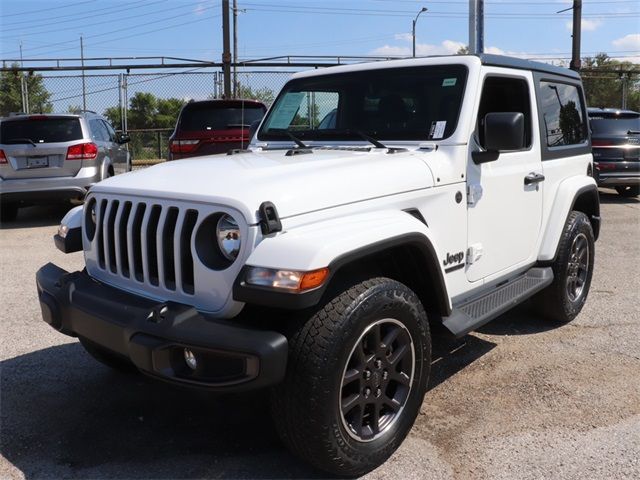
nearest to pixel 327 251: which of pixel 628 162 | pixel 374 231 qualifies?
pixel 374 231

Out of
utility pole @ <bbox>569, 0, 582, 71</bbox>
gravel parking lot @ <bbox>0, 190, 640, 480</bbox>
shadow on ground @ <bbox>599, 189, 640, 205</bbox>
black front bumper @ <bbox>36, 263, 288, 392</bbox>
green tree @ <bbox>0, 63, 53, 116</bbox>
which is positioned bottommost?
gravel parking lot @ <bbox>0, 190, 640, 480</bbox>

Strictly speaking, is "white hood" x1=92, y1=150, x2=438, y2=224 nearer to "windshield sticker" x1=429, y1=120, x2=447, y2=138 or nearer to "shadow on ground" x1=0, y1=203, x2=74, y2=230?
"windshield sticker" x1=429, y1=120, x2=447, y2=138

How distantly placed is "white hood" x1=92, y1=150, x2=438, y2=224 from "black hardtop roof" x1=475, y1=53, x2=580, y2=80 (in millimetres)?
962

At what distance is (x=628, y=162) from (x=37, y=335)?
1031 centimetres

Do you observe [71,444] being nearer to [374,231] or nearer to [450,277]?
[374,231]

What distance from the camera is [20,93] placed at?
1909 cm

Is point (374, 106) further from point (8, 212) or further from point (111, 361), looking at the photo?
point (8, 212)

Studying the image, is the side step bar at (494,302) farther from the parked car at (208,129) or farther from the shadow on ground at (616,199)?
the shadow on ground at (616,199)

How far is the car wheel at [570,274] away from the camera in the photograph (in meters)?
4.83

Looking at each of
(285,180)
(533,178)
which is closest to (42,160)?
(533,178)

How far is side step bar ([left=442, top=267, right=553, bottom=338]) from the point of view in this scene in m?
3.46

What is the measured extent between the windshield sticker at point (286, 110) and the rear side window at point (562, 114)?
5.80 ft

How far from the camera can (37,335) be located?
15.7 ft

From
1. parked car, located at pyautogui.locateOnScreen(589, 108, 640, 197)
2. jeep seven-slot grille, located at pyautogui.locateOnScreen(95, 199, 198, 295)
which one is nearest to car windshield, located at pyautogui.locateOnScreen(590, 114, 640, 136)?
parked car, located at pyautogui.locateOnScreen(589, 108, 640, 197)
